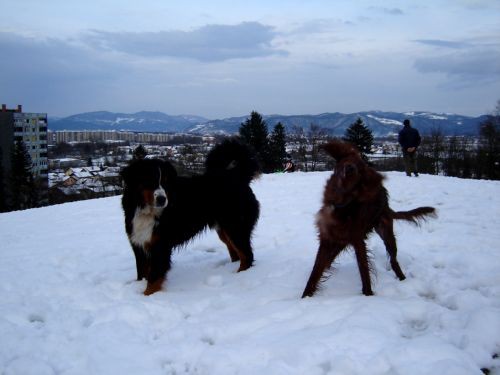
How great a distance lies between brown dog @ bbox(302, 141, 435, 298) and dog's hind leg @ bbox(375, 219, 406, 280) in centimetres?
5

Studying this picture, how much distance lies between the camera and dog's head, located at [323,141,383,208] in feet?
11.1

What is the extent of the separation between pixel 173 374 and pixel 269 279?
2004mm

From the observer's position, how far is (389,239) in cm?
409

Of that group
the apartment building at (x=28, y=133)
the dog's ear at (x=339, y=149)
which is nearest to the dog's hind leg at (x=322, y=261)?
the dog's ear at (x=339, y=149)

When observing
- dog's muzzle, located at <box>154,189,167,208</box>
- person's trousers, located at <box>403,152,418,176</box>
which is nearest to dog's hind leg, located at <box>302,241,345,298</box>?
dog's muzzle, located at <box>154,189,167,208</box>

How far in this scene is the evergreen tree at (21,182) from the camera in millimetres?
43844

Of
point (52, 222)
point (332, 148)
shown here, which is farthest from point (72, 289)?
point (52, 222)

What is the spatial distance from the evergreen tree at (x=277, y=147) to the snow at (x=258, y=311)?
3622cm

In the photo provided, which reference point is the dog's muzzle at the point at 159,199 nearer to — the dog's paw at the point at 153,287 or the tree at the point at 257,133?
the dog's paw at the point at 153,287

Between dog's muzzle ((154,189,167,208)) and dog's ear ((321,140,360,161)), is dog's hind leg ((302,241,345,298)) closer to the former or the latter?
dog's ear ((321,140,360,161))

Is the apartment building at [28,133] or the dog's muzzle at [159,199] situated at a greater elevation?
the apartment building at [28,133]

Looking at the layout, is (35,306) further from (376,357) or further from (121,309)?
(376,357)

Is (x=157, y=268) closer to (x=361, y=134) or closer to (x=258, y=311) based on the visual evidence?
(x=258, y=311)

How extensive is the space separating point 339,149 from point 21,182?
169 ft
